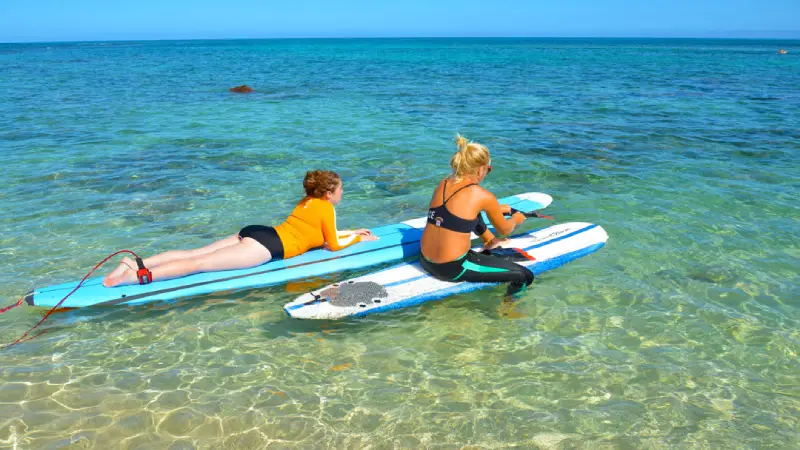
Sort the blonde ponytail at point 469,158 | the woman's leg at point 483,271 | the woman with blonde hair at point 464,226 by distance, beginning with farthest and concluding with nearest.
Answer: the woman's leg at point 483,271 → the woman with blonde hair at point 464,226 → the blonde ponytail at point 469,158

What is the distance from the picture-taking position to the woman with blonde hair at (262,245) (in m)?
5.92

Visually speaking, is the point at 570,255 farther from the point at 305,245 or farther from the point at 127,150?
the point at 127,150

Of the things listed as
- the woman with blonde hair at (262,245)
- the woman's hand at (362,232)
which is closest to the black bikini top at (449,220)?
the woman with blonde hair at (262,245)

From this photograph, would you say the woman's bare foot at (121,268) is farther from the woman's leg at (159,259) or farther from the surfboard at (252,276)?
the surfboard at (252,276)

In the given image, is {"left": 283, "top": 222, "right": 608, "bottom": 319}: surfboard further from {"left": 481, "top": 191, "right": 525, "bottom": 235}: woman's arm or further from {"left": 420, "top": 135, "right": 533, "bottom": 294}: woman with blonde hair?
{"left": 481, "top": 191, "right": 525, "bottom": 235}: woman's arm

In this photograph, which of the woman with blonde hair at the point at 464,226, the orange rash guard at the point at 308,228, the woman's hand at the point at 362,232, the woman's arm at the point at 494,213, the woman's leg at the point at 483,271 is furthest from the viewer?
the woman's hand at the point at 362,232

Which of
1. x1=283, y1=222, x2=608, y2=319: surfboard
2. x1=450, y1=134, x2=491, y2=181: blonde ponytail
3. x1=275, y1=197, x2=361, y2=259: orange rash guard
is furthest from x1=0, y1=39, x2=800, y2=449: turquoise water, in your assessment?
x1=450, y1=134, x2=491, y2=181: blonde ponytail

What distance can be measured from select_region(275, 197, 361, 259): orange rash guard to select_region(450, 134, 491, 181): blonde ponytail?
1.60 metres

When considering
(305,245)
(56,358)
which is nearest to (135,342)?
(56,358)

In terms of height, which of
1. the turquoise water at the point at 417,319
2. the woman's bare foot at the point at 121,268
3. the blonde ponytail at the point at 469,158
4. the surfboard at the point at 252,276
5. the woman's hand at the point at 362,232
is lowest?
the turquoise water at the point at 417,319

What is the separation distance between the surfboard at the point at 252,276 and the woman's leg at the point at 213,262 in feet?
0.22

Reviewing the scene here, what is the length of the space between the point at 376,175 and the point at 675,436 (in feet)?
26.9

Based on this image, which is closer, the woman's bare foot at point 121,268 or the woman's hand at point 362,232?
the woman's bare foot at point 121,268

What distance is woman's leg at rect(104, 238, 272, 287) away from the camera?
5867mm
